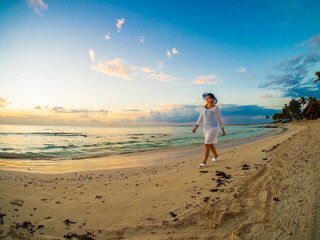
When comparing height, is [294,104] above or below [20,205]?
above

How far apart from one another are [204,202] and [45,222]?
10.6 ft

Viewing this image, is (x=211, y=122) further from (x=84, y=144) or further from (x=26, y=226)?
(x=84, y=144)

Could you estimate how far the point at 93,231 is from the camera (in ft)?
9.69

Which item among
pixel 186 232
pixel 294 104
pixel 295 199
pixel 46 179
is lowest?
pixel 46 179

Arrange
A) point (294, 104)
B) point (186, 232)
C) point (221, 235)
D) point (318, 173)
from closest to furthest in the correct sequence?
1. point (221, 235)
2. point (186, 232)
3. point (318, 173)
4. point (294, 104)

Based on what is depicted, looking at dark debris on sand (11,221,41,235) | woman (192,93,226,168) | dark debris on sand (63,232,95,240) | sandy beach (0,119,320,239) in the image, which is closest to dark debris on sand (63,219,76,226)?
sandy beach (0,119,320,239)

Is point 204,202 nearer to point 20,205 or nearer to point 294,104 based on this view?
point 20,205

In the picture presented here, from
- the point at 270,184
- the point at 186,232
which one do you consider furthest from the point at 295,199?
the point at 186,232

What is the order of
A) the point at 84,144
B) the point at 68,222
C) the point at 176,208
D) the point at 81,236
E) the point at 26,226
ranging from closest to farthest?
the point at 81,236, the point at 26,226, the point at 68,222, the point at 176,208, the point at 84,144

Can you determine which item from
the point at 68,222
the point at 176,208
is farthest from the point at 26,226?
the point at 176,208

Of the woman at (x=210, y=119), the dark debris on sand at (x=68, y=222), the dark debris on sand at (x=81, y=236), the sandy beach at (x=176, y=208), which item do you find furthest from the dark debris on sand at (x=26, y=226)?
the woman at (x=210, y=119)

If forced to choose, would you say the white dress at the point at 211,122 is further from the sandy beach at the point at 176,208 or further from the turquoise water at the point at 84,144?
the turquoise water at the point at 84,144

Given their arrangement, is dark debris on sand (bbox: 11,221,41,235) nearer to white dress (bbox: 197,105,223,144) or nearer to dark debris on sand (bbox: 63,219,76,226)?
dark debris on sand (bbox: 63,219,76,226)

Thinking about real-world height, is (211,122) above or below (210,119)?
below
